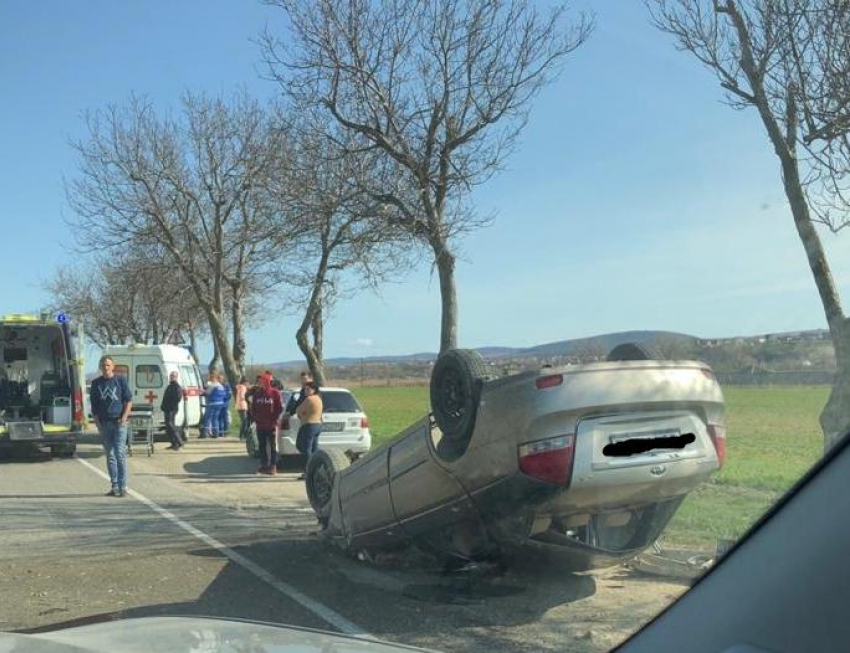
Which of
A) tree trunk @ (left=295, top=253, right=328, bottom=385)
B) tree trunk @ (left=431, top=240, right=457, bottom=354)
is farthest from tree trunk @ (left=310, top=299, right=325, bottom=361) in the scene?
tree trunk @ (left=431, top=240, right=457, bottom=354)

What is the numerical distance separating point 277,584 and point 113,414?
18.8ft

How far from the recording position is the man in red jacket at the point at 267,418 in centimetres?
1460

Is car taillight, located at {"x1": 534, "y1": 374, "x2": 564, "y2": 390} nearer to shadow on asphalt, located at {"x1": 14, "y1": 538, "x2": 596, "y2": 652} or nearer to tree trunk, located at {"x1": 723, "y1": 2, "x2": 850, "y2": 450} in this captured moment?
shadow on asphalt, located at {"x1": 14, "y1": 538, "x2": 596, "y2": 652}

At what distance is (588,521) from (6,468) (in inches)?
508

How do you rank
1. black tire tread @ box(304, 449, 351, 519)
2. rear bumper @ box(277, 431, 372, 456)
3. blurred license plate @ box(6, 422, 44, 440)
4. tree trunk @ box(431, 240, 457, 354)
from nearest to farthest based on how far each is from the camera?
1. black tire tread @ box(304, 449, 351, 519)
2. tree trunk @ box(431, 240, 457, 354)
3. rear bumper @ box(277, 431, 372, 456)
4. blurred license plate @ box(6, 422, 44, 440)

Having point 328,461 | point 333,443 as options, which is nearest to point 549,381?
A: point 328,461

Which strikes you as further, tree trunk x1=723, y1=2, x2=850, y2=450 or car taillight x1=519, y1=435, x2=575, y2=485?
tree trunk x1=723, y1=2, x2=850, y2=450

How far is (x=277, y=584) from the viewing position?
6828 millimetres

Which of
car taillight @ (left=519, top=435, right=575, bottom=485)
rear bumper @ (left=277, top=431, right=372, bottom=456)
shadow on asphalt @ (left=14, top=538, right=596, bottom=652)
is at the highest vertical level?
car taillight @ (left=519, top=435, right=575, bottom=485)

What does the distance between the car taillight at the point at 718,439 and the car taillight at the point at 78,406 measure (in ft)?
46.3

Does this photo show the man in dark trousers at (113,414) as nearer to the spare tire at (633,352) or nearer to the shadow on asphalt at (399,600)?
the shadow on asphalt at (399,600)

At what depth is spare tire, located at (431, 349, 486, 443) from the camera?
562 cm

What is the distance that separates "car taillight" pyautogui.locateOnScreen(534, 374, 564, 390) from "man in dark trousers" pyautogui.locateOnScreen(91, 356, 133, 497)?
318 inches

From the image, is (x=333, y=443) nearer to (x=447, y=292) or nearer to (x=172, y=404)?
(x=447, y=292)
